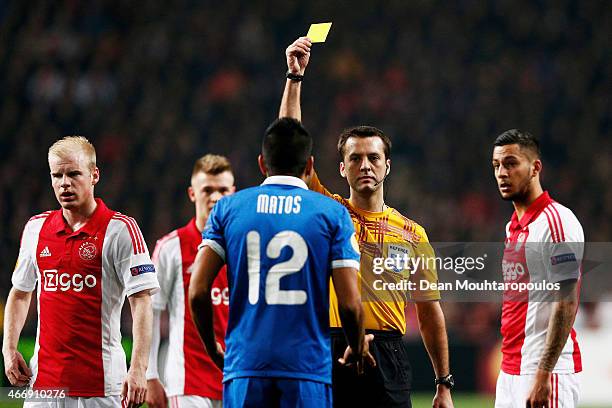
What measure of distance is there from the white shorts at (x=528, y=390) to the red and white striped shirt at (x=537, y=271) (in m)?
0.04

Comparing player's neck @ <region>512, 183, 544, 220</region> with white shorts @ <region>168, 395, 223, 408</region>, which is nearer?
player's neck @ <region>512, 183, 544, 220</region>

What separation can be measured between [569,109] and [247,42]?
19.6 ft

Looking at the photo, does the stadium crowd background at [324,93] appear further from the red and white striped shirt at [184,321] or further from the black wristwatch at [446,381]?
the black wristwatch at [446,381]

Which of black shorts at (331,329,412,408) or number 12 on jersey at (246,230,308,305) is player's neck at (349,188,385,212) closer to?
black shorts at (331,329,412,408)

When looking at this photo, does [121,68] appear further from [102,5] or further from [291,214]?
[291,214]

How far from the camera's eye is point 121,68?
1698 cm

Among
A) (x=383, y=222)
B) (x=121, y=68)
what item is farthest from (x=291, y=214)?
(x=121, y=68)

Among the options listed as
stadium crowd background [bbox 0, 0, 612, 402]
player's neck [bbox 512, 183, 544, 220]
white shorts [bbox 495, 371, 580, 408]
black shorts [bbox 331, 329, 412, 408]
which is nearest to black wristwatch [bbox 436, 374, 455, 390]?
black shorts [bbox 331, 329, 412, 408]

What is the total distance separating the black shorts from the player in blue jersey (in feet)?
2.59

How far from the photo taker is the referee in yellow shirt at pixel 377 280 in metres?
5.05

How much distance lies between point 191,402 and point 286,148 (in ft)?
9.01

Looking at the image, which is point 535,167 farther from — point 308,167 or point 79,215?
point 79,215

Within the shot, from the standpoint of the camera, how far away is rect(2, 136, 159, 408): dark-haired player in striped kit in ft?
17.2

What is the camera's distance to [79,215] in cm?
538
